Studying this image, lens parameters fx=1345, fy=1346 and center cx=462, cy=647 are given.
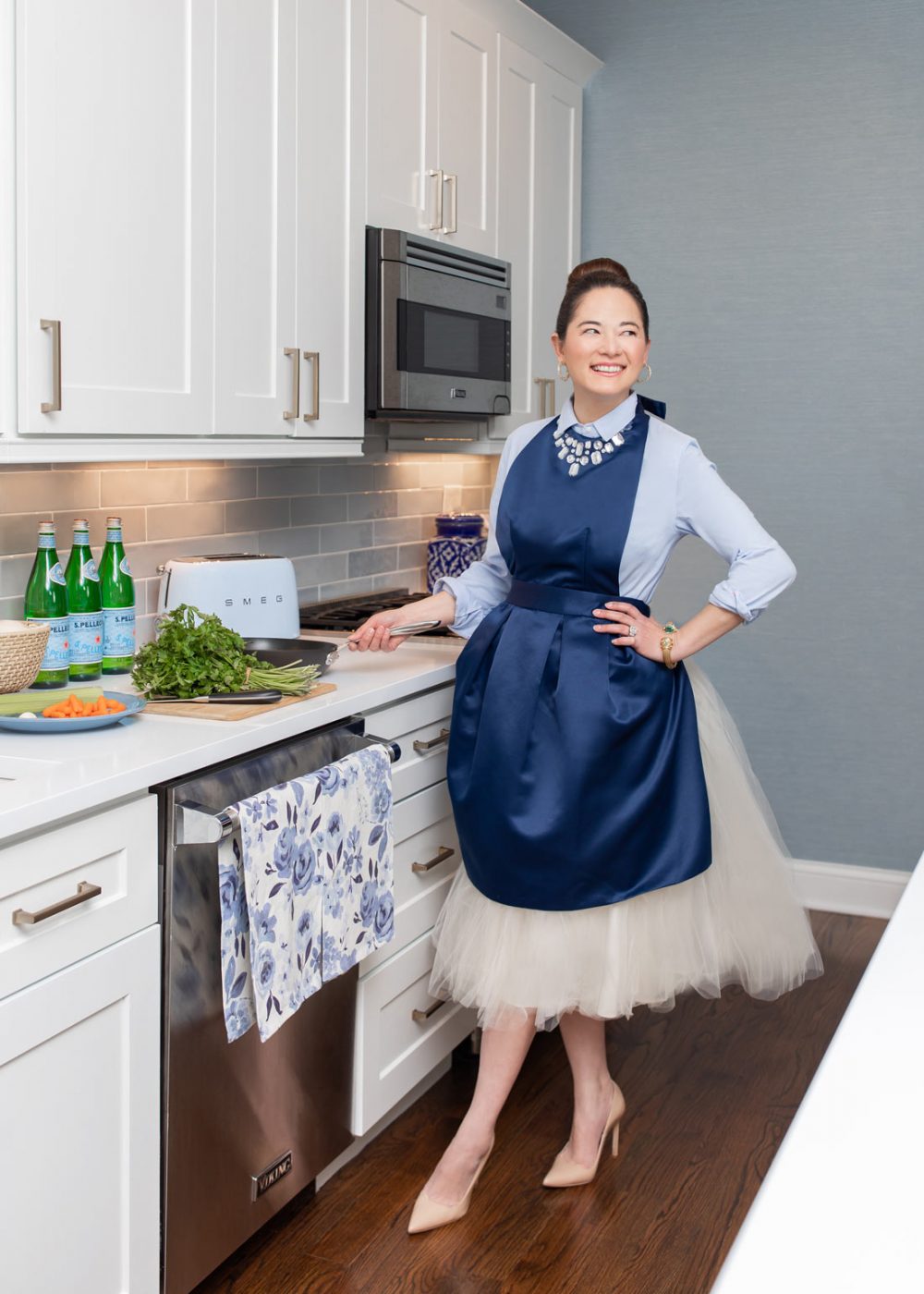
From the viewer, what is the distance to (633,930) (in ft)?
7.55

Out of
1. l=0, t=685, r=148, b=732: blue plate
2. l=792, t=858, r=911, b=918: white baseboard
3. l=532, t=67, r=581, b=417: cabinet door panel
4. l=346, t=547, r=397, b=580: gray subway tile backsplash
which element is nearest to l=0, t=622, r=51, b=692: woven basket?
l=0, t=685, r=148, b=732: blue plate

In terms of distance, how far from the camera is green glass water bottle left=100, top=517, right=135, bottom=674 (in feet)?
7.80

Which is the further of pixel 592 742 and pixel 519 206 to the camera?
pixel 519 206

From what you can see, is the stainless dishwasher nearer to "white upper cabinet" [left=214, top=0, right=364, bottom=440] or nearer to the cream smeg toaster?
the cream smeg toaster

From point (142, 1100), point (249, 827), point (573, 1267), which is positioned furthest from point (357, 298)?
point (573, 1267)

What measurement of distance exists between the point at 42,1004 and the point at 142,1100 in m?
0.28

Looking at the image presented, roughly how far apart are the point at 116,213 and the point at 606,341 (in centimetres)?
81

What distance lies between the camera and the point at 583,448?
2.32 m

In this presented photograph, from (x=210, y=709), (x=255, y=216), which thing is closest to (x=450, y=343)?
(x=255, y=216)

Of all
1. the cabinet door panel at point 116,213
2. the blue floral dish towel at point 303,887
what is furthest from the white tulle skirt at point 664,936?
the cabinet door panel at point 116,213

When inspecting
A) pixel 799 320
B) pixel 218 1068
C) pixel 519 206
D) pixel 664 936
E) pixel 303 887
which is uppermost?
pixel 519 206

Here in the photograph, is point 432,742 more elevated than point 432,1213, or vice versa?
point 432,742

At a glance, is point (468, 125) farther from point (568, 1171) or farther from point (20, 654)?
point (568, 1171)

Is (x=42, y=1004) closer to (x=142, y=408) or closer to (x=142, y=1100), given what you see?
(x=142, y=1100)
